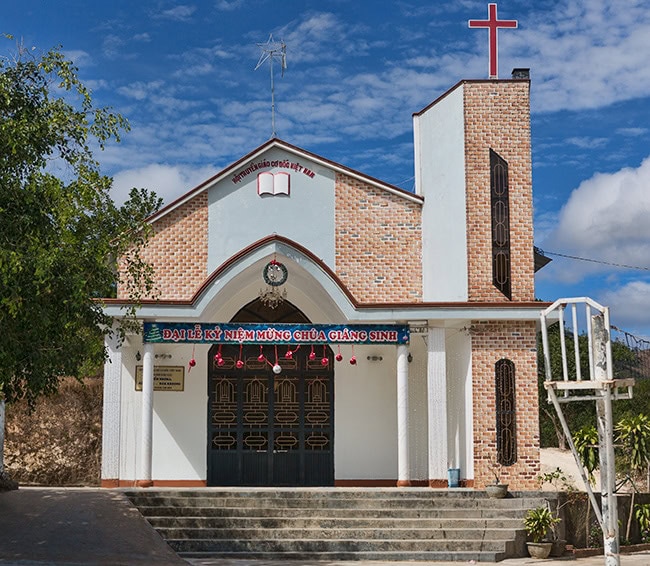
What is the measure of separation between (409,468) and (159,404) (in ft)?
15.0

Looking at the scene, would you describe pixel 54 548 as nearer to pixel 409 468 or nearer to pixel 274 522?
pixel 274 522

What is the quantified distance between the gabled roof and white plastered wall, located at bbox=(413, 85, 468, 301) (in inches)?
18.8

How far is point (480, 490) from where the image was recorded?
14469 mm

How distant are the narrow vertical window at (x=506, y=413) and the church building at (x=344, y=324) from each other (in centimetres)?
2

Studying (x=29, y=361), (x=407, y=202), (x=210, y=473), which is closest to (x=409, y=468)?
(x=210, y=473)

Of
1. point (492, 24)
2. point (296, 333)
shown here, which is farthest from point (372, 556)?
point (492, 24)

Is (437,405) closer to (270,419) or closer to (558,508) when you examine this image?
(558,508)

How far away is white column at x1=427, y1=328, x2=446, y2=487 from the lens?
15.0 m

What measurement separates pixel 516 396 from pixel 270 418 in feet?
14.6

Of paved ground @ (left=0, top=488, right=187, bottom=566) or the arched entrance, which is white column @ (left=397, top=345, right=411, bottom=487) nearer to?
the arched entrance

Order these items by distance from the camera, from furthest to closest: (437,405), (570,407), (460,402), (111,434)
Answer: (570,407), (460,402), (437,405), (111,434)

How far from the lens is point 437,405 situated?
15.2 metres

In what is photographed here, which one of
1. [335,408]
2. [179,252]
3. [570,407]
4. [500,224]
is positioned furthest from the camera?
[570,407]

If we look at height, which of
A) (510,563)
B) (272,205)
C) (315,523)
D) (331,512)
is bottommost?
(510,563)
